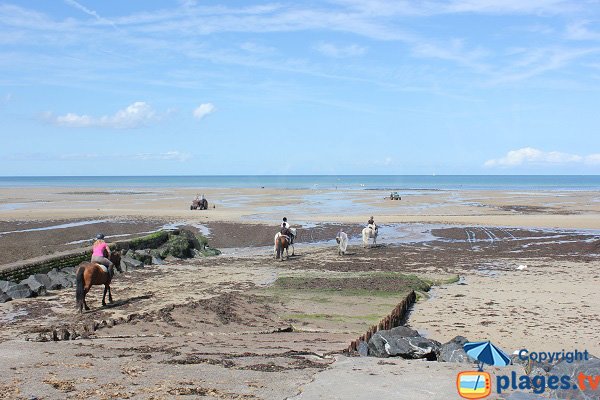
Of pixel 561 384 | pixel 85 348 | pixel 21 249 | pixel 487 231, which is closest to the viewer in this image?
pixel 561 384

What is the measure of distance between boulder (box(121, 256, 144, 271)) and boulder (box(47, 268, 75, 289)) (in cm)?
361

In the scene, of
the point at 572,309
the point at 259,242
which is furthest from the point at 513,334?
the point at 259,242

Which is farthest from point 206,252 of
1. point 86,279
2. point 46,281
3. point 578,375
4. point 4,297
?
point 578,375

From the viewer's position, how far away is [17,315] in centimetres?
1592

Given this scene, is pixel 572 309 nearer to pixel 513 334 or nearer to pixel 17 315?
pixel 513 334

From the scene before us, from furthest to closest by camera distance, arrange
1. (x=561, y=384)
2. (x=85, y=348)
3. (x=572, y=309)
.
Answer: (x=572, y=309) → (x=85, y=348) → (x=561, y=384)

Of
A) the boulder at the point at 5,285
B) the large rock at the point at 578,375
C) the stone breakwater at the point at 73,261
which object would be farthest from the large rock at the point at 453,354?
the boulder at the point at 5,285

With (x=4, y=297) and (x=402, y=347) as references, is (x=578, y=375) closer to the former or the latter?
(x=402, y=347)

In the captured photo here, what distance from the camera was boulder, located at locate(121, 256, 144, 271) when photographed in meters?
24.6

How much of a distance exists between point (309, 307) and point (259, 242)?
59.4 ft

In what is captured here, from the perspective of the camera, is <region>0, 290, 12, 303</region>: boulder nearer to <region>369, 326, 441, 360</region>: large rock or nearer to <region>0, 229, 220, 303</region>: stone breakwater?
<region>0, 229, 220, 303</region>: stone breakwater

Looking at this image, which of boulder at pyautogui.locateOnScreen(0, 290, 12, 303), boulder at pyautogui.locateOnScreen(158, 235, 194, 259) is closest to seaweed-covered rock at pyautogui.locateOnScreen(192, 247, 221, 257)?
boulder at pyautogui.locateOnScreen(158, 235, 194, 259)

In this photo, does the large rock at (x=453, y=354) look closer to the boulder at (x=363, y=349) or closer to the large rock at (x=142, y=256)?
the boulder at (x=363, y=349)

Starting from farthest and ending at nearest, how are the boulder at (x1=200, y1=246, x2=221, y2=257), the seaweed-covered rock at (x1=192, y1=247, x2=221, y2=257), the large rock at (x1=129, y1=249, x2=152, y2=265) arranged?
the boulder at (x1=200, y1=246, x2=221, y2=257) → the seaweed-covered rock at (x1=192, y1=247, x2=221, y2=257) → the large rock at (x1=129, y1=249, x2=152, y2=265)
